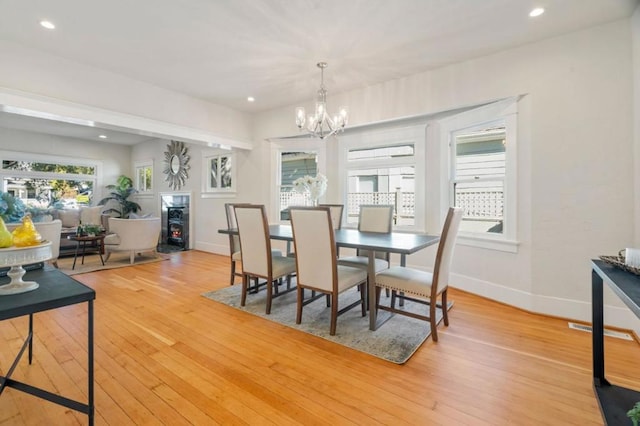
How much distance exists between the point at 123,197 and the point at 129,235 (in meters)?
3.65

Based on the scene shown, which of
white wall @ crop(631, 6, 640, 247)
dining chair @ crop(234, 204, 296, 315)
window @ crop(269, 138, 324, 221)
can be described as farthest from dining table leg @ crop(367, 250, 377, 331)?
window @ crop(269, 138, 324, 221)

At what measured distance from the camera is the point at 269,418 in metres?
1.52

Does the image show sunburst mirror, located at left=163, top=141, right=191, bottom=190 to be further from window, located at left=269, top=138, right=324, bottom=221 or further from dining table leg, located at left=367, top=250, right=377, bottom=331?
dining table leg, located at left=367, top=250, right=377, bottom=331

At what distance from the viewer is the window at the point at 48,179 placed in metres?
6.66

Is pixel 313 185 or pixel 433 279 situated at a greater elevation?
pixel 313 185

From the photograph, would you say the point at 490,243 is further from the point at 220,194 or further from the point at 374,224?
the point at 220,194

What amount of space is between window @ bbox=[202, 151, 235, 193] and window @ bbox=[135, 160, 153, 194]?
2.55 metres

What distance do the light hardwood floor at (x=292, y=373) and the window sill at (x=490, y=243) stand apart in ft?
2.30

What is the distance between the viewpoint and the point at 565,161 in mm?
2814

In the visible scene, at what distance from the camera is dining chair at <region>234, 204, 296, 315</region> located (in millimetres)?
2826

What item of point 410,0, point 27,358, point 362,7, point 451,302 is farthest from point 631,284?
point 27,358

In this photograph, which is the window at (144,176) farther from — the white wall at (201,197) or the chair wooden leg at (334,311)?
the chair wooden leg at (334,311)

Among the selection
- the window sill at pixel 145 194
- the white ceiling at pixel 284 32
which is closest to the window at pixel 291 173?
the white ceiling at pixel 284 32

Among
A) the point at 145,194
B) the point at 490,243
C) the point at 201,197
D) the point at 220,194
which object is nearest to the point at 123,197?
the point at 145,194
